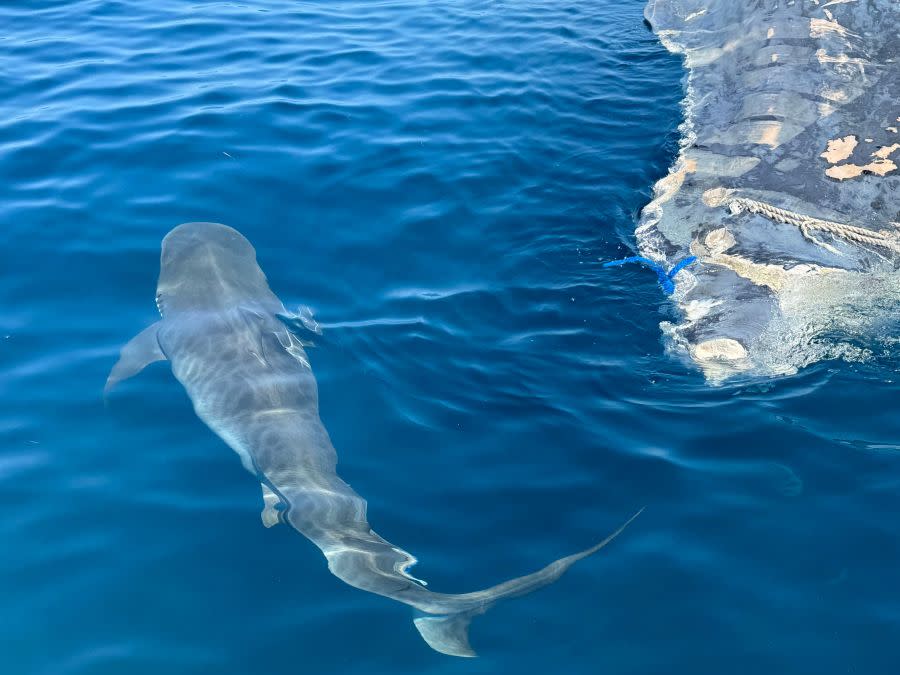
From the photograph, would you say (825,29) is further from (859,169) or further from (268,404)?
(268,404)

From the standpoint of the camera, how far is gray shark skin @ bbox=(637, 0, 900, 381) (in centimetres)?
712

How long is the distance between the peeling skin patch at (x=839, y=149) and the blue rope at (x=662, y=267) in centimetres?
205

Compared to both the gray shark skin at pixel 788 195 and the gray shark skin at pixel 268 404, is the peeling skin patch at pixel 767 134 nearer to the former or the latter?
the gray shark skin at pixel 788 195

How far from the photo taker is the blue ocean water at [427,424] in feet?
16.3

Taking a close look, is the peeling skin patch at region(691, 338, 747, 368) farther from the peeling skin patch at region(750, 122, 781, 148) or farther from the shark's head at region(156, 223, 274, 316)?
the shark's head at region(156, 223, 274, 316)

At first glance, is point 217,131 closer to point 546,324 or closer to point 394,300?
point 394,300

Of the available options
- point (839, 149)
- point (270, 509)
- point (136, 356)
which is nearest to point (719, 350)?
point (839, 149)

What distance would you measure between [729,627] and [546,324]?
3.21m

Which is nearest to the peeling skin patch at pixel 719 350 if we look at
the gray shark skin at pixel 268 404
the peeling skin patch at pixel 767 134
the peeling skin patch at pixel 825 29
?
the gray shark skin at pixel 268 404

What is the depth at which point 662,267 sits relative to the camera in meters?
8.10

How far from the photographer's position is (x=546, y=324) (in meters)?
7.50

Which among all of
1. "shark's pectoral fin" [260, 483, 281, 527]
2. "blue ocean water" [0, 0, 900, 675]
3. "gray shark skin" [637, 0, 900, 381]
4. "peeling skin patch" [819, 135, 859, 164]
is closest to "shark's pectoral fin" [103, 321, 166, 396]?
"blue ocean water" [0, 0, 900, 675]

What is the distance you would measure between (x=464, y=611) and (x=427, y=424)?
1843 millimetres

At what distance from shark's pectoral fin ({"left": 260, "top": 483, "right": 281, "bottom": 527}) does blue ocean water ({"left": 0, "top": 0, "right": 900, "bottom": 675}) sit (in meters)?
0.11
